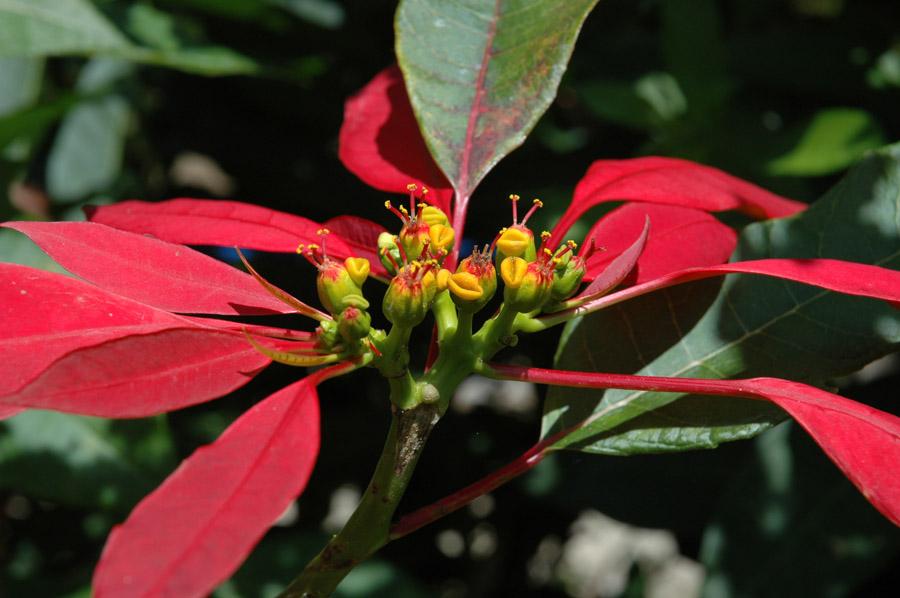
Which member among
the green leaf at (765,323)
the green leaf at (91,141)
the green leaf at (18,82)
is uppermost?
the green leaf at (765,323)

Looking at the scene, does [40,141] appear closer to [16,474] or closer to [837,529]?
[16,474]

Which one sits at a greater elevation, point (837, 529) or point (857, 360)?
point (857, 360)

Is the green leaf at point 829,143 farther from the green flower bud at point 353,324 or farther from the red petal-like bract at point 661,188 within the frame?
the green flower bud at point 353,324

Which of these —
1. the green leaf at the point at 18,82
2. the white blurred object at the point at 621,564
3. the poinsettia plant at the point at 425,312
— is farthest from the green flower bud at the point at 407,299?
the green leaf at the point at 18,82

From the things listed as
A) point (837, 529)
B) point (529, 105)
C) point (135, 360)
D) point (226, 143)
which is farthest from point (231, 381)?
point (226, 143)

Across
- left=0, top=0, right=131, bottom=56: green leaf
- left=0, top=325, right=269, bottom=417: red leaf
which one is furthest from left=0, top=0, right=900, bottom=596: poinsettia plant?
left=0, top=0, right=131, bottom=56: green leaf

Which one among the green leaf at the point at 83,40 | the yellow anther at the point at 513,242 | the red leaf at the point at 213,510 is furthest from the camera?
→ the green leaf at the point at 83,40

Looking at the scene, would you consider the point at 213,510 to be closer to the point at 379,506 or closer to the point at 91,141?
the point at 379,506
